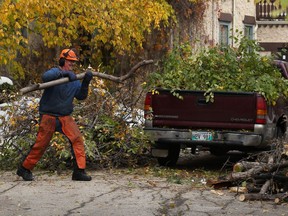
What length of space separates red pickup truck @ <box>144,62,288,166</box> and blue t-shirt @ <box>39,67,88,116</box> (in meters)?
2.02

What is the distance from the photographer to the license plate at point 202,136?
44.5 ft

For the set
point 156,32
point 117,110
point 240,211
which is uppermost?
point 156,32

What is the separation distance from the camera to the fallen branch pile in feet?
35.1

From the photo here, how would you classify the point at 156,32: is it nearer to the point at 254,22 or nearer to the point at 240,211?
the point at 254,22

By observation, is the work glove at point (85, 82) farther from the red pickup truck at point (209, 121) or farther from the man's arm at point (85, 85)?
the red pickup truck at point (209, 121)

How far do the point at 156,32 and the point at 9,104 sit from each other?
11711mm

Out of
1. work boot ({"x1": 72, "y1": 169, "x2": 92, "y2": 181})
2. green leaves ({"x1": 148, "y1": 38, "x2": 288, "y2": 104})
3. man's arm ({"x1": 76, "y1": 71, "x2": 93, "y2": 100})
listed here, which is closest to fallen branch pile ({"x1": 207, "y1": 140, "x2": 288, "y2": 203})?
work boot ({"x1": 72, "y1": 169, "x2": 92, "y2": 181})

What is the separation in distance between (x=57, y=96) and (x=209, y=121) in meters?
2.70

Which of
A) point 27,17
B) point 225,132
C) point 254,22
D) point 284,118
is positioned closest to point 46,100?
point 225,132

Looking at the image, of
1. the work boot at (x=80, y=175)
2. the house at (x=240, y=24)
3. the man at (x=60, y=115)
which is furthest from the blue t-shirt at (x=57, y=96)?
the house at (x=240, y=24)

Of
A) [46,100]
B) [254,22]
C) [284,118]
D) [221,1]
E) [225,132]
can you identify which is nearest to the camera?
[46,100]

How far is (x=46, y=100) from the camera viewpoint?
12.1 metres

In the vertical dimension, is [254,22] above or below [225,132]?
above

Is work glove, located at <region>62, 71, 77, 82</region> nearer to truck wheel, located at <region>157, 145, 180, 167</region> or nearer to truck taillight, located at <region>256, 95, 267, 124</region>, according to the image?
truck wheel, located at <region>157, 145, 180, 167</region>
